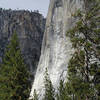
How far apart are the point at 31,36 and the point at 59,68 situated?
3949 centimetres

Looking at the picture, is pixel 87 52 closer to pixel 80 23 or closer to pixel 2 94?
pixel 80 23

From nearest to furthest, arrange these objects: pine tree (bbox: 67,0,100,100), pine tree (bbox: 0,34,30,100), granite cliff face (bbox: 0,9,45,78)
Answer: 1. pine tree (bbox: 67,0,100,100)
2. pine tree (bbox: 0,34,30,100)
3. granite cliff face (bbox: 0,9,45,78)

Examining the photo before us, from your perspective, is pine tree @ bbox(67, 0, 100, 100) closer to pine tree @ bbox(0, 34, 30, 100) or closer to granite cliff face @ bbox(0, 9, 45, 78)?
pine tree @ bbox(0, 34, 30, 100)

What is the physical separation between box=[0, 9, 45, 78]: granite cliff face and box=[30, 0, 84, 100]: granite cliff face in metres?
32.7

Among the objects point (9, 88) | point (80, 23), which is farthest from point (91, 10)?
point (9, 88)

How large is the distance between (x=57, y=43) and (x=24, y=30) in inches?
1487

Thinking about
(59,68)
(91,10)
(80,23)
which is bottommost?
(59,68)

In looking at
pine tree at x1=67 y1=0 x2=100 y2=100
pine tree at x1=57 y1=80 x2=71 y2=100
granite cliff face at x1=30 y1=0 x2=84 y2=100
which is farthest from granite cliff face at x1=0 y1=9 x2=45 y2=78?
pine tree at x1=67 y1=0 x2=100 y2=100

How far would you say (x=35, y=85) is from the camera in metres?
21.8

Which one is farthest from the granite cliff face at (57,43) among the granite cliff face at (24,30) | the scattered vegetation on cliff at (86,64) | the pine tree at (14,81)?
the granite cliff face at (24,30)

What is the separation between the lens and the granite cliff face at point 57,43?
20.0 meters

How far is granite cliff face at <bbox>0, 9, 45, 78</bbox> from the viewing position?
2218 inches

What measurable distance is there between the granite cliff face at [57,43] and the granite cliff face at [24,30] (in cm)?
3274

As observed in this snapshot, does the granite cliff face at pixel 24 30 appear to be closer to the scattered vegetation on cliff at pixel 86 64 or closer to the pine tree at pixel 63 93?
the pine tree at pixel 63 93
